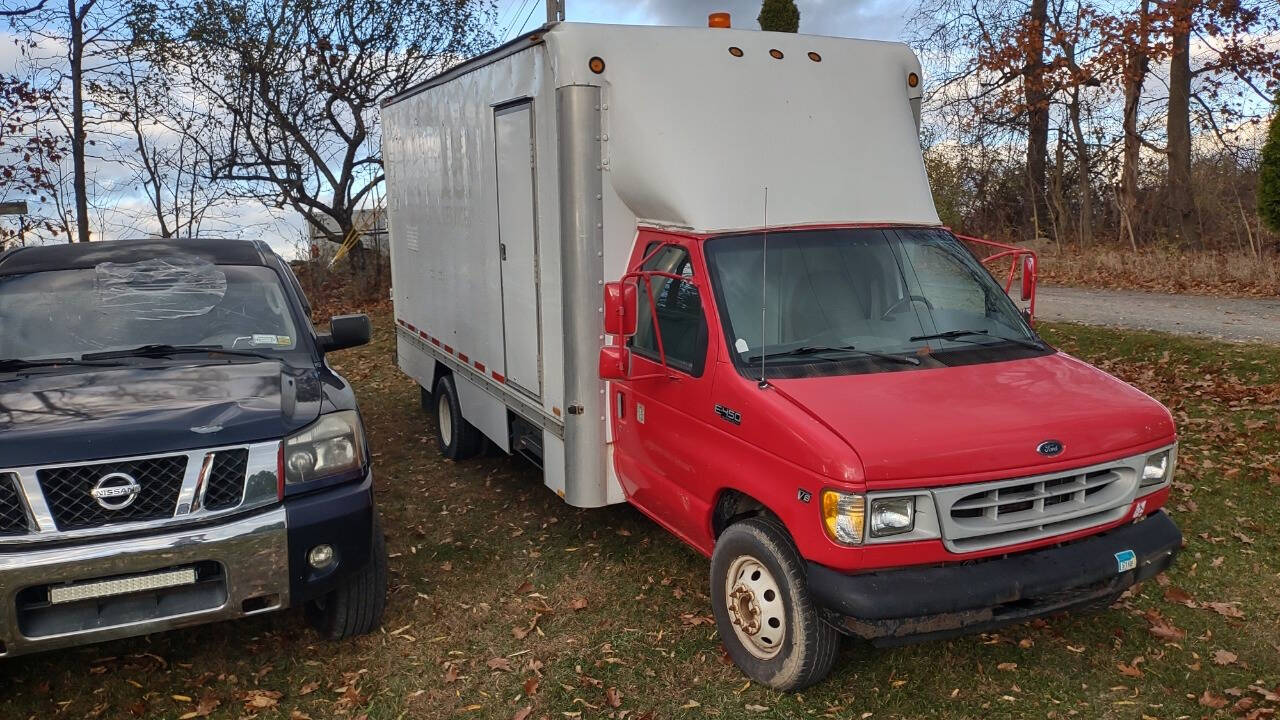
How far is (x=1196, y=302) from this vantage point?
1386cm

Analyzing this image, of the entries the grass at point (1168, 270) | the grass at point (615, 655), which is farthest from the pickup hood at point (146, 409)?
the grass at point (1168, 270)

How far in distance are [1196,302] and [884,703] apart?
1192cm

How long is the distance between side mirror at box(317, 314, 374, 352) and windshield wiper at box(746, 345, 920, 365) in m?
2.56

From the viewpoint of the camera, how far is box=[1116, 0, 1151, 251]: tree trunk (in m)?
18.9

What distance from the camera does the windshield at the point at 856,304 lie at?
4645 mm

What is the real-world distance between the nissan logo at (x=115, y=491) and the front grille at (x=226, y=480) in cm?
29

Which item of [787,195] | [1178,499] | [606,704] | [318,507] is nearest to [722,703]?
[606,704]

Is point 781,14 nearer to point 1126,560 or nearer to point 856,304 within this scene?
point 856,304

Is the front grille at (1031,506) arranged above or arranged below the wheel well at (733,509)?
above

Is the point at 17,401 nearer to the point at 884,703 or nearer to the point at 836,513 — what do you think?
the point at 836,513

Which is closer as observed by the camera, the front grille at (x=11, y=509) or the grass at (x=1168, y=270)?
the front grille at (x=11, y=509)

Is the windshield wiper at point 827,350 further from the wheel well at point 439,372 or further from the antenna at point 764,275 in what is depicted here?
the wheel well at point 439,372

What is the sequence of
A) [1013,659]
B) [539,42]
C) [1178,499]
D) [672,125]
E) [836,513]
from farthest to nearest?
[1178,499]
[539,42]
[672,125]
[1013,659]
[836,513]

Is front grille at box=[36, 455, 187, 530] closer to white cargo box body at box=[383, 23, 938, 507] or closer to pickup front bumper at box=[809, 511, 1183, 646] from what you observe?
white cargo box body at box=[383, 23, 938, 507]
